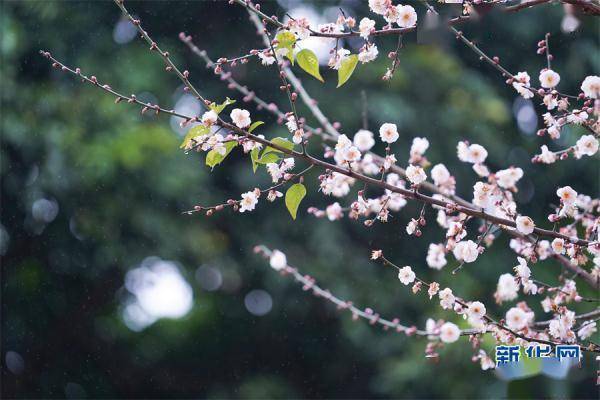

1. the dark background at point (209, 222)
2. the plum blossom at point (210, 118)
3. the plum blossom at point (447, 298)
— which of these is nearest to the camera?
the plum blossom at point (210, 118)

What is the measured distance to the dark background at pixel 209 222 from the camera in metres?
3.14

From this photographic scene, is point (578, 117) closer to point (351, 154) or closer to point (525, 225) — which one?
point (525, 225)

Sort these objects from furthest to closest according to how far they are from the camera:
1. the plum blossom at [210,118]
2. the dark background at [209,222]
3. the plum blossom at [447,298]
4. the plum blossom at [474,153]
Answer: the dark background at [209,222] < the plum blossom at [474,153] < the plum blossom at [447,298] < the plum blossom at [210,118]

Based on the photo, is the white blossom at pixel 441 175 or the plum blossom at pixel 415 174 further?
the white blossom at pixel 441 175

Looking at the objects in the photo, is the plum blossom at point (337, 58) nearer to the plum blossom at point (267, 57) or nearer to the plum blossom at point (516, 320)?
the plum blossom at point (267, 57)

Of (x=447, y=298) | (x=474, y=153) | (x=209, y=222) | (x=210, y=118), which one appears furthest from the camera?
(x=209, y=222)

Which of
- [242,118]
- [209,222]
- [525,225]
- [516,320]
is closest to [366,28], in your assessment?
[242,118]

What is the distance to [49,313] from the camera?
3303 millimetres

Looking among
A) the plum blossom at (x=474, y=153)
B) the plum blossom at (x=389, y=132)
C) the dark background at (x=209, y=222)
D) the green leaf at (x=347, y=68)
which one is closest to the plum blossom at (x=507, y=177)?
the plum blossom at (x=474, y=153)

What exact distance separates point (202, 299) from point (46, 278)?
0.75 meters

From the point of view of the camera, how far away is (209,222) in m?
3.46

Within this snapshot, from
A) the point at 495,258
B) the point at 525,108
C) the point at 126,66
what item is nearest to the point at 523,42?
the point at 525,108

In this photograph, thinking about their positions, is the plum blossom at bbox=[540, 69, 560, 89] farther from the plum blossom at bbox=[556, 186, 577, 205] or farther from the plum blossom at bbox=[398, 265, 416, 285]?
the plum blossom at bbox=[398, 265, 416, 285]

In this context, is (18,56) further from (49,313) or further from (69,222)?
(49,313)
